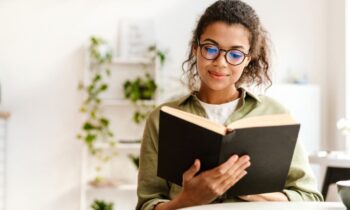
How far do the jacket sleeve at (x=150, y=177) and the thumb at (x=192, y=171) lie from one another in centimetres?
20

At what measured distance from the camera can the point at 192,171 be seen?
132cm

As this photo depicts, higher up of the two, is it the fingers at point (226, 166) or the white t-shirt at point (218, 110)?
the white t-shirt at point (218, 110)

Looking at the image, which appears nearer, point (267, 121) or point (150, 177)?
point (267, 121)

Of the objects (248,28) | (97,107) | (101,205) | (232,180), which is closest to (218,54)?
(248,28)

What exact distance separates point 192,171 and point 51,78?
3.45m

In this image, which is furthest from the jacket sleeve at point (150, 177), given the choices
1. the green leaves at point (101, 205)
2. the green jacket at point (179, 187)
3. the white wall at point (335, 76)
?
the white wall at point (335, 76)

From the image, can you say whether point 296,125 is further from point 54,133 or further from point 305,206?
point 54,133

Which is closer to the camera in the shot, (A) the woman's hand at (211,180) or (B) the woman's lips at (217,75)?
(A) the woman's hand at (211,180)

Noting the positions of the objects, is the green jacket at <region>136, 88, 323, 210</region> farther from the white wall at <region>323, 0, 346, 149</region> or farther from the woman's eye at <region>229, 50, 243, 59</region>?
the white wall at <region>323, 0, 346, 149</region>

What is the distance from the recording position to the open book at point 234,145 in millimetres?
1273

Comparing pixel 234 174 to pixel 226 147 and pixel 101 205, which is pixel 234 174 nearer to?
pixel 226 147

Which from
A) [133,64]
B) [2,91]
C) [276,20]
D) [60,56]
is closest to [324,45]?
[276,20]

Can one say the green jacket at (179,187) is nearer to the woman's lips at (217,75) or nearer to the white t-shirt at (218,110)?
the white t-shirt at (218,110)

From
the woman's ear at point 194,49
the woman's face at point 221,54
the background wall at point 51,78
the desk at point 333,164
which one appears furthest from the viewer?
the background wall at point 51,78
